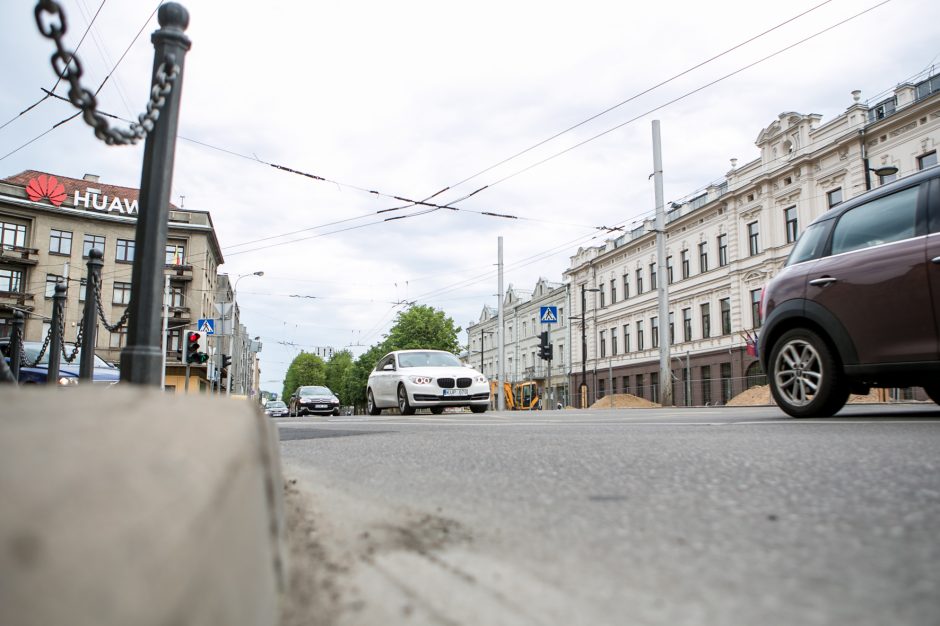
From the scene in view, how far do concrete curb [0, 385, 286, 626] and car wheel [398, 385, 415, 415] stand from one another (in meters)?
13.6

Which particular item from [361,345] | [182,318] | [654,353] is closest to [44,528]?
[654,353]

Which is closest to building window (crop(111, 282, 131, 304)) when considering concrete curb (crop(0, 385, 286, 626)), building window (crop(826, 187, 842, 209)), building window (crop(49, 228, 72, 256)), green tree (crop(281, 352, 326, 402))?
building window (crop(49, 228, 72, 256))

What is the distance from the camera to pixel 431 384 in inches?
566

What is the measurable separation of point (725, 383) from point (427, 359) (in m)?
24.0

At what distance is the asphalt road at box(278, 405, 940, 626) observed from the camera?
4.08ft

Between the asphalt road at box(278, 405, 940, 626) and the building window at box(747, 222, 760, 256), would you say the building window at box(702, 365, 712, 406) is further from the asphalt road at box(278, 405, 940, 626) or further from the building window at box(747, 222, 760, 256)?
the asphalt road at box(278, 405, 940, 626)

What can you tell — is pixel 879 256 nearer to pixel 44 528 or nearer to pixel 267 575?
pixel 267 575

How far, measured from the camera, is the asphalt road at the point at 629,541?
1243 mm

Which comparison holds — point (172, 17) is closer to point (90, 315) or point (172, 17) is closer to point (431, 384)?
point (90, 315)

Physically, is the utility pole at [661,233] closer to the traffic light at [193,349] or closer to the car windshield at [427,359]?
the car windshield at [427,359]

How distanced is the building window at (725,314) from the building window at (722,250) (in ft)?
7.21

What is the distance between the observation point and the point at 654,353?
151 feet

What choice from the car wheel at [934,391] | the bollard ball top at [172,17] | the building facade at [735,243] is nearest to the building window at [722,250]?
the building facade at [735,243]

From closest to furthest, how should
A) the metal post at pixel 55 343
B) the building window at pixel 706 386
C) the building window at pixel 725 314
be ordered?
the metal post at pixel 55 343
the building window at pixel 706 386
the building window at pixel 725 314
